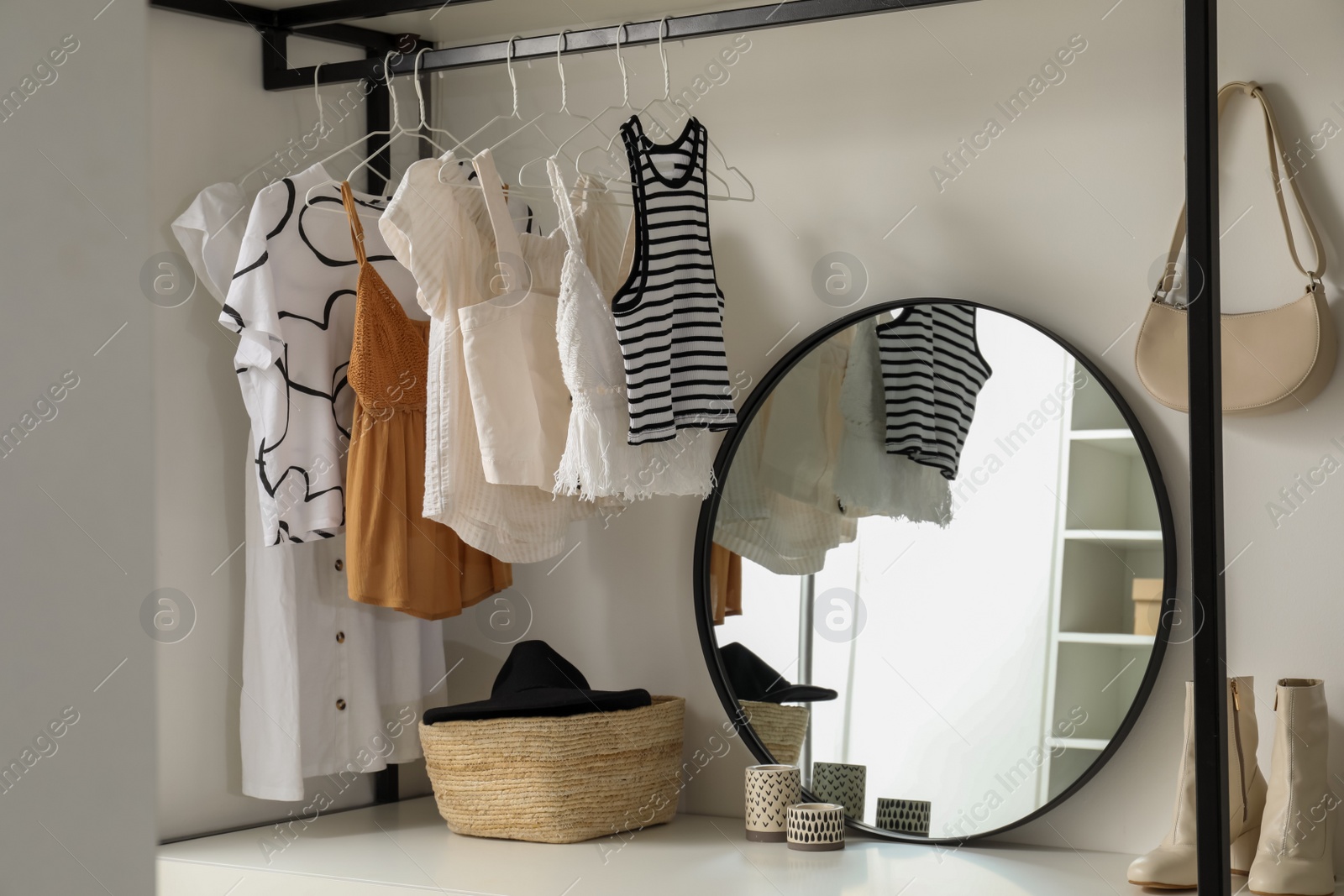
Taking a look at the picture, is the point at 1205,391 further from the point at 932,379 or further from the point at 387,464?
the point at 387,464

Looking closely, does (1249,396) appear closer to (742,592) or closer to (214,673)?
(742,592)

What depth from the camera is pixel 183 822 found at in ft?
6.53

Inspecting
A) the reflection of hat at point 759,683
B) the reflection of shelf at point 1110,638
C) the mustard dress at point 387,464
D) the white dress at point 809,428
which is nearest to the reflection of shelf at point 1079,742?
the reflection of shelf at point 1110,638

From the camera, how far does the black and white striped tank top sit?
164cm

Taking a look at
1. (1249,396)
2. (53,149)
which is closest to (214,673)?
(1249,396)

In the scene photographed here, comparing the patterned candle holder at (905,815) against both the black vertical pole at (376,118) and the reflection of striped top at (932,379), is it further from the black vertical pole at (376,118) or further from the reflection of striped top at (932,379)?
the black vertical pole at (376,118)

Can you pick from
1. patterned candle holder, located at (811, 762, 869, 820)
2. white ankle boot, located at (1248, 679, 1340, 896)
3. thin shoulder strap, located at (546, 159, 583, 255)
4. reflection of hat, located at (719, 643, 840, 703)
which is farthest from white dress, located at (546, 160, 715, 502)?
white ankle boot, located at (1248, 679, 1340, 896)

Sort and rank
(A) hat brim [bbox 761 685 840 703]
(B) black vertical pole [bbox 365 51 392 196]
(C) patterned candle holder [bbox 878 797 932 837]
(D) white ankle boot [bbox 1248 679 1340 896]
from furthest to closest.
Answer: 1. (B) black vertical pole [bbox 365 51 392 196]
2. (A) hat brim [bbox 761 685 840 703]
3. (C) patterned candle holder [bbox 878 797 932 837]
4. (D) white ankle boot [bbox 1248 679 1340 896]


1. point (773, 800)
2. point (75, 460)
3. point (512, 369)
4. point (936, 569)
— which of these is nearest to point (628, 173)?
point (512, 369)

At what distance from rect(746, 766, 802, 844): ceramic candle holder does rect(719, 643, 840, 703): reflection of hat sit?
0.14m

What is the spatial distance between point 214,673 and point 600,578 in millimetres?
691

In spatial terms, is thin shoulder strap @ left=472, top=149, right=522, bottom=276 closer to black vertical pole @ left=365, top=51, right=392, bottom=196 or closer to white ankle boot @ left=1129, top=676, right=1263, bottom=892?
black vertical pole @ left=365, top=51, right=392, bottom=196

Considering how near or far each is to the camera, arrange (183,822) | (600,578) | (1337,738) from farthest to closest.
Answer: (600,578)
(183,822)
(1337,738)

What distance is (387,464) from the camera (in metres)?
1.94
